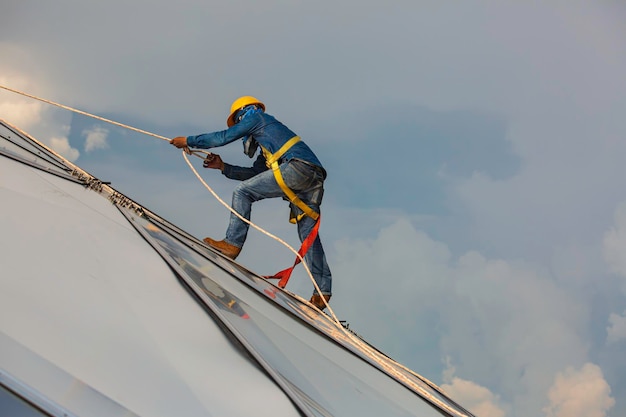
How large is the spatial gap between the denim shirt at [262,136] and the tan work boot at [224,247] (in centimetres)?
104

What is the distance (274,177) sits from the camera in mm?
7273

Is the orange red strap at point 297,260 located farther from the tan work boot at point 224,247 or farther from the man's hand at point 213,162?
the man's hand at point 213,162

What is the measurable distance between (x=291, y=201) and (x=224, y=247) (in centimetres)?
95

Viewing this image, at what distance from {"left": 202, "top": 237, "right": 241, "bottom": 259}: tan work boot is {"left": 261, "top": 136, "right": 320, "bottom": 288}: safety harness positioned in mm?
450

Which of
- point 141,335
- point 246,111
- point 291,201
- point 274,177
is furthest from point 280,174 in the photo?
point 141,335

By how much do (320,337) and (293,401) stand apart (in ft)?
7.20

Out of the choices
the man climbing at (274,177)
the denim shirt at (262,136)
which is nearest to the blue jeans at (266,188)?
the man climbing at (274,177)

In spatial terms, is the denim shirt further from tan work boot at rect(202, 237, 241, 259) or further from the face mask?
tan work boot at rect(202, 237, 241, 259)

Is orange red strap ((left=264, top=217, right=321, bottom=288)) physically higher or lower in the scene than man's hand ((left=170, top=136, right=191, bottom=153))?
lower

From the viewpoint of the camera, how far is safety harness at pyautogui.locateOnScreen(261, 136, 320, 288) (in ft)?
24.0

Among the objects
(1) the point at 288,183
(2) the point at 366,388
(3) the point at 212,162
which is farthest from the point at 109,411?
(3) the point at 212,162

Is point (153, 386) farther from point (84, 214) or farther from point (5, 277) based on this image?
point (84, 214)

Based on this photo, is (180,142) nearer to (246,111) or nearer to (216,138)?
(216,138)

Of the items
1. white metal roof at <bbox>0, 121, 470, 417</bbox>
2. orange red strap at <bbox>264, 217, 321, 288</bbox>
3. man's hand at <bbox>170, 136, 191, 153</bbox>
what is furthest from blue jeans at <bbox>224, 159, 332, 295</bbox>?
white metal roof at <bbox>0, 121, 470, 417</bbox>
